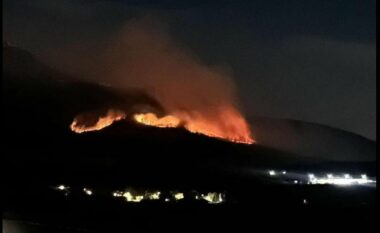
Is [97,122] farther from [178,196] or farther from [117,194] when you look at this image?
[178,196]

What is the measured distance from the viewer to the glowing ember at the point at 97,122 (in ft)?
165

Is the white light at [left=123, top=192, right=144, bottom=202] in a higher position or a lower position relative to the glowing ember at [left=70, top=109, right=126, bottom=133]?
lower

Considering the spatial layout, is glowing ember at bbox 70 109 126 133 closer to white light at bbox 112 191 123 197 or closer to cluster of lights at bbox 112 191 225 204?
white light at bbox 112 191 123 197

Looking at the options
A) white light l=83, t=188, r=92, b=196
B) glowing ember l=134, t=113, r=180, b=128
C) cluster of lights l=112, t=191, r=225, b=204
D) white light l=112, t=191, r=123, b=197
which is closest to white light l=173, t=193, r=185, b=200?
cluster of lights l=112, t=191, r=225, b=204

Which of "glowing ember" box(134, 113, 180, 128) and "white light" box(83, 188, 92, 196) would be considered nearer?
"white light" box(83, 188, 92, 196)

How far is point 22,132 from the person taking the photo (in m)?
47.9

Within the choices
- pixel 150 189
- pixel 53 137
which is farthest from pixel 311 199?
pixel 53 137

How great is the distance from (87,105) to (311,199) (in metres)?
40.6

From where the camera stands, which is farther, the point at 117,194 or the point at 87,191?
the point at 87,191

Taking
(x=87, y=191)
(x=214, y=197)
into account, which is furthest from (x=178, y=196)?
(x=87, y=191)

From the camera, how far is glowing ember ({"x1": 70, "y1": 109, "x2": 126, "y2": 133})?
50438mm

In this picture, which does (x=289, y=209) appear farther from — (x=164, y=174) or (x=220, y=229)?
(x=164, y=174)

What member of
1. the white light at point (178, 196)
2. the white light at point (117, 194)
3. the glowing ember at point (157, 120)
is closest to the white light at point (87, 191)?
the white light at point (117, 194)

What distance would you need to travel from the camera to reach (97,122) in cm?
5459
